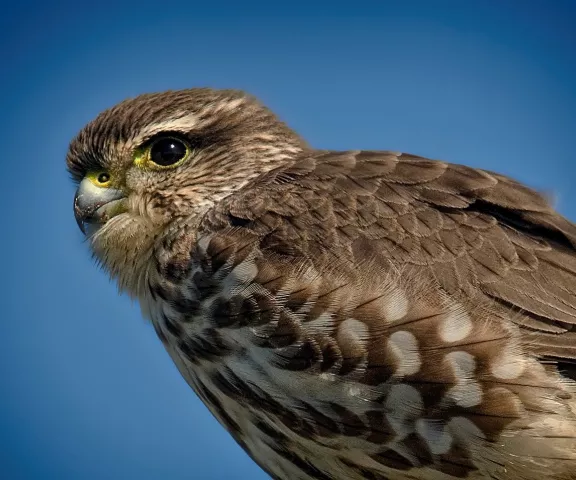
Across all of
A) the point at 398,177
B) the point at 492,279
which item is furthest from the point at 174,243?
the point at 492,279

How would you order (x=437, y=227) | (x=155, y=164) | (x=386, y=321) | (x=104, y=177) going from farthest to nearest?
1. (x=104, y=177)
2. (x=155, y=164)
3. (x=437, y=227)
4. (x=386, y=321)

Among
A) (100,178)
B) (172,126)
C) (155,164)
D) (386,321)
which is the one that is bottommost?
(386,321)

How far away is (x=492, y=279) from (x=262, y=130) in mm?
1523

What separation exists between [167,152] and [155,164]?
3.1 inches

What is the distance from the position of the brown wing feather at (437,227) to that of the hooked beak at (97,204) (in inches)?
20.0

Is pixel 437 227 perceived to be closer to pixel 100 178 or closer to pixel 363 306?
pixel 363 306

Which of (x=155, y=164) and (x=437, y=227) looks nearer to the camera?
(x=437, y=227)

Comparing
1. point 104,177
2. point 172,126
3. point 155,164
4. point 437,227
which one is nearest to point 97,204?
point 104,177

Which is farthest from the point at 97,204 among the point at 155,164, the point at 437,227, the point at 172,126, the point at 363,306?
the point at 437,227

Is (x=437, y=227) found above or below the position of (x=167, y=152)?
above

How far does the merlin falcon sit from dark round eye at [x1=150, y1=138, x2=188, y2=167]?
10 millimetres

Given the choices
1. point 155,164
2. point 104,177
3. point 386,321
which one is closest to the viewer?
point 386,321

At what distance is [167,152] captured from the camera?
3.90m

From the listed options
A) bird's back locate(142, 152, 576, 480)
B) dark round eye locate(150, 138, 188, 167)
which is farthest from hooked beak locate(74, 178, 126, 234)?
bird's back locate(142, 152, 576, 480)
